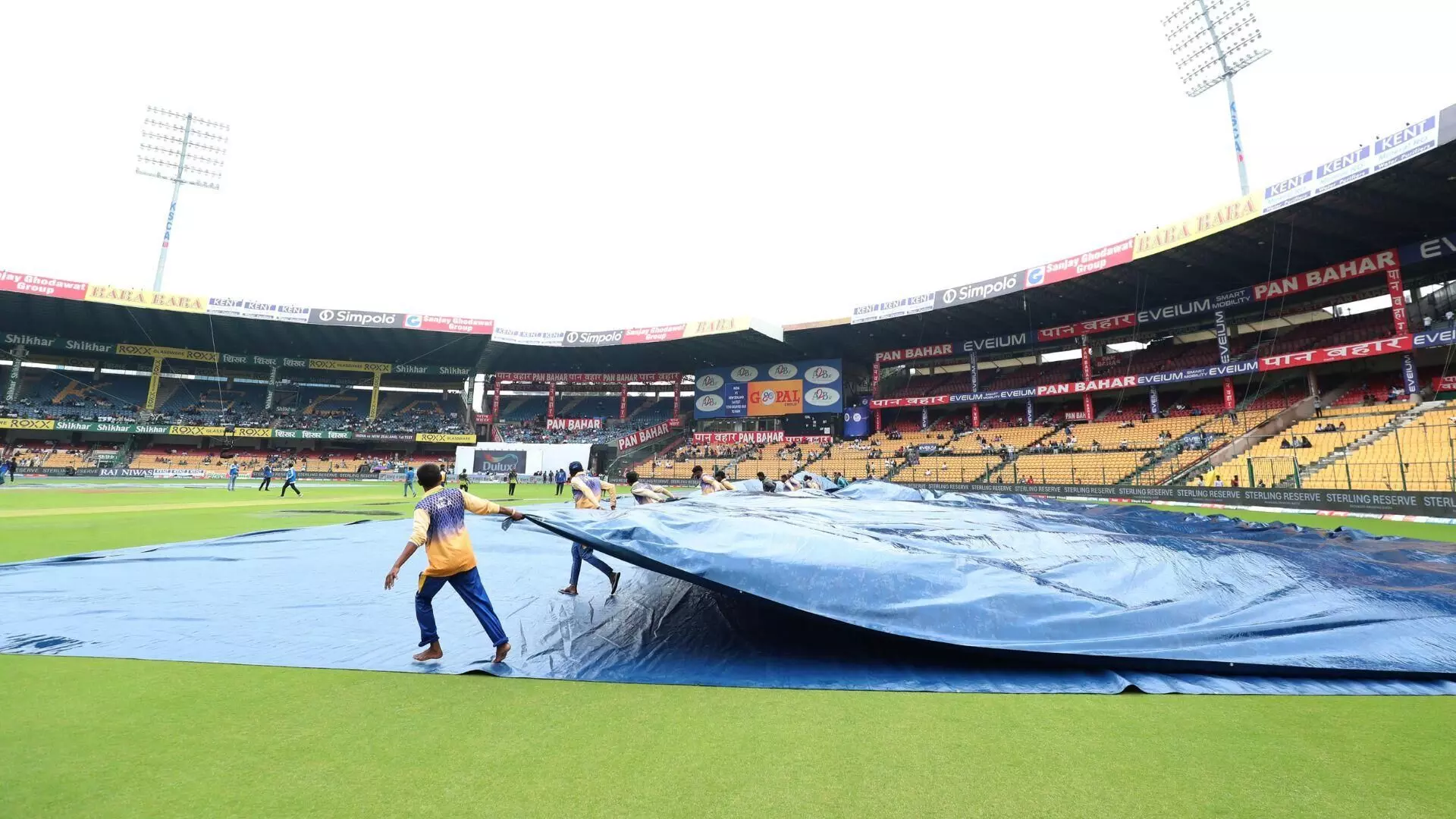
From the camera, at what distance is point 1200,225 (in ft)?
71.7

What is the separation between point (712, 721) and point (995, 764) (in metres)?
1.28

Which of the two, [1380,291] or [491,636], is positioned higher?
[1380,291]

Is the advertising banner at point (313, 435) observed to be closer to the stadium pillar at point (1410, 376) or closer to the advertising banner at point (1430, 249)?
the stadium pillar at point (1410, 376)

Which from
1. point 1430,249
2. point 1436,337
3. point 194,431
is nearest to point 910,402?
point 1436,337

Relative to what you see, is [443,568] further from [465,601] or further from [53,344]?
[53,344]

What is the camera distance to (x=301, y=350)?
145 ft

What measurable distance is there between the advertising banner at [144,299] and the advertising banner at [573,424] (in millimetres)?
22408

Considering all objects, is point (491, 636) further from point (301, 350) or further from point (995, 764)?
point (301, 350)

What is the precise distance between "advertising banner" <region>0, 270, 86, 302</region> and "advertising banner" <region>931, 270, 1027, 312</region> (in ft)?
161

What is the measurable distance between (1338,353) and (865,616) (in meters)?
30.8

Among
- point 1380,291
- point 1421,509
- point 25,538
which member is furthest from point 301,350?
point 1380,291

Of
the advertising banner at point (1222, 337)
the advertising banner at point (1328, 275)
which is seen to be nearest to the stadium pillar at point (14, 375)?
the advertising banner at point (1222, 337)

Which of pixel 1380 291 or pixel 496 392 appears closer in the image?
pixel 1380 291

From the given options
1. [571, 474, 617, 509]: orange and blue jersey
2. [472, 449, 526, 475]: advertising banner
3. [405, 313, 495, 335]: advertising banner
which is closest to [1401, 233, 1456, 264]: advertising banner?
[571, 474, 617, 509]: orange and blue jersey
